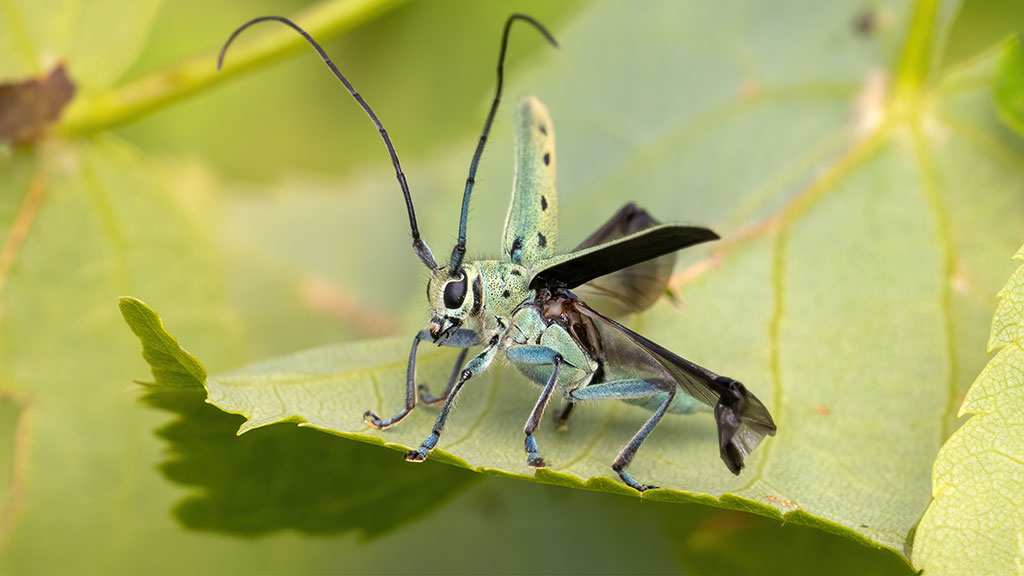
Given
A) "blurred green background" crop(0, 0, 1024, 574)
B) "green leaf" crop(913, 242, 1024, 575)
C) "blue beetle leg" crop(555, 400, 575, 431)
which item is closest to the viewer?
"green leaf" crop(913, 242, 1024, 575)

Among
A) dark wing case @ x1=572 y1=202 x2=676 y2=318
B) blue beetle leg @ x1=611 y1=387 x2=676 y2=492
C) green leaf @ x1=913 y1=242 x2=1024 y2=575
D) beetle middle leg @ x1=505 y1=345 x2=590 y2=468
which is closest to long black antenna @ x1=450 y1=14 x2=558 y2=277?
beetle middle leg @ x1=505 y1=345 x2=590 y2=468

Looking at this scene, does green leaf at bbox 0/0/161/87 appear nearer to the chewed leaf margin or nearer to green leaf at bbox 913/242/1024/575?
the chewed leaf margin

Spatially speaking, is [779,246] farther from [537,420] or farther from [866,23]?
[537,420]

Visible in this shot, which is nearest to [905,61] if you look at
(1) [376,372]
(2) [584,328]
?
(2) [584,328]

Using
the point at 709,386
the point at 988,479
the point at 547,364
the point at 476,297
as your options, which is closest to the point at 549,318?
the point at 547,364

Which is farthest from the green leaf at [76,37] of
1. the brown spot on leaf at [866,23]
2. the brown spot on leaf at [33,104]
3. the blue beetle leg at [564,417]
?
the brown spot on leaf at [866,23]

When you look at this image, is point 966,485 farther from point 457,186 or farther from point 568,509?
point 457,186
